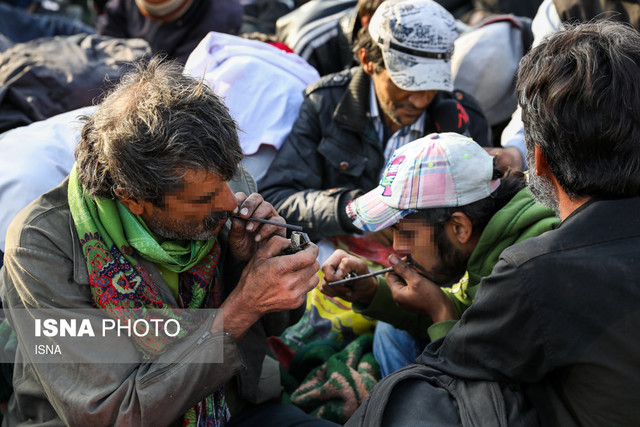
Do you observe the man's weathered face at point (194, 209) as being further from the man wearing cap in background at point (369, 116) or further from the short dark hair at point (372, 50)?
the short dark hair at point (372, 50)

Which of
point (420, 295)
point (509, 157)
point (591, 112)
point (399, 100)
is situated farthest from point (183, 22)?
point (591, 112)

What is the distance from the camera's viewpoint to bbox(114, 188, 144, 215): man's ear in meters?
2.09

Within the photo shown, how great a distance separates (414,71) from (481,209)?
1.13 metres

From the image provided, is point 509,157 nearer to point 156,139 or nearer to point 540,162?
point 540,162

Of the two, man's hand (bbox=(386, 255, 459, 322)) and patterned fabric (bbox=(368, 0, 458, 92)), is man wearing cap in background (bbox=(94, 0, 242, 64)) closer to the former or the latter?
patterned fabric (bbox=(368, 0, 458, 92))

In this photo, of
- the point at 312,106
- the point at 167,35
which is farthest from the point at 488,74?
the point at 167,35

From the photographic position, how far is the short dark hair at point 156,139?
1.99m

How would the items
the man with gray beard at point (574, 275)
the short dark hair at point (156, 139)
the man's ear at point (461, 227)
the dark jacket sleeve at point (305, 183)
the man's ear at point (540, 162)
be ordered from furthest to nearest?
the dark jacket sleeve at point (305, 183) → the man's ear at point (461, 227) → the short dark hair at point (156, 139) → the man's ear at point (540, 162) → the man with gray beard at point (574, 275)

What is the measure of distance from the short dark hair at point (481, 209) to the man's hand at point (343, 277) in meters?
0.44

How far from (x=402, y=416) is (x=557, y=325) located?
1.71 ft

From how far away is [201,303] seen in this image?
2.35m

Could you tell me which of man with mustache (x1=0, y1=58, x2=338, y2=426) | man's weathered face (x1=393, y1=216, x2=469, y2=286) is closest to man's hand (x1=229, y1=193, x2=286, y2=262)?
man with mustache (x1=0, y1=58, x2=338, y2=426)

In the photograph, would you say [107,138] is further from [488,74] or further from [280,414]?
[488,74]

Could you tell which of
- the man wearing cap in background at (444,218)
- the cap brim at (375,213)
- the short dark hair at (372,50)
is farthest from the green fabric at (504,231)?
the short dark hair at (372,50)
